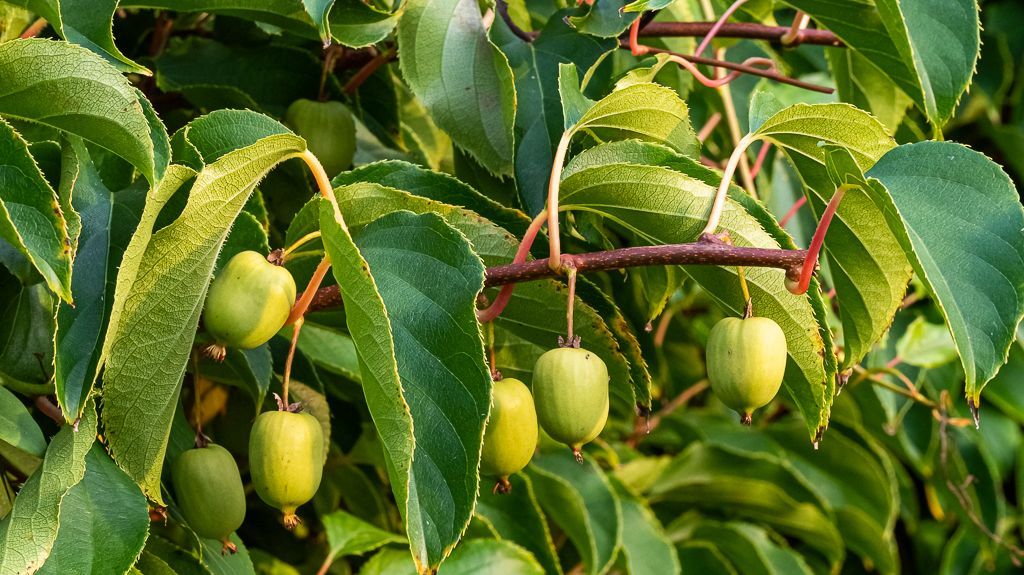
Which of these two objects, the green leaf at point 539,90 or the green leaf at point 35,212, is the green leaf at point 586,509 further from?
the green leaf at point 35,212

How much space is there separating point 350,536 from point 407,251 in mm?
471

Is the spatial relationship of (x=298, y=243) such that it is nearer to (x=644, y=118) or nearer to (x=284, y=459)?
(x=284, y=459)

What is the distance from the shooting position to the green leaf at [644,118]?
76 cm

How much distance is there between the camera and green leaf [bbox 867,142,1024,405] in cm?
61

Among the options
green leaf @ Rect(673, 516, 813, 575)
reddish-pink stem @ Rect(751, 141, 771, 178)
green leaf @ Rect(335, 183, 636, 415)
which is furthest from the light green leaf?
green leaf @ Rect(335, 183, 636, 415)

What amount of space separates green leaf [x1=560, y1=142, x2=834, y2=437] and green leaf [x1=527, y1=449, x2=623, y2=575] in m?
0.49

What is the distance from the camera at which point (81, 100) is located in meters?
0.60

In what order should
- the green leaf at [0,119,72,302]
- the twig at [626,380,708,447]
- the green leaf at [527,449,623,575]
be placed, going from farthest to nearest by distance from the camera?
the twig at [626,380,708,447] < the green leaf at [527,449,623,575] < the green leaf at [0,119,72,302]

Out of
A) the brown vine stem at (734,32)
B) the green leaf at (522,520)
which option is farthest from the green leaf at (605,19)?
the green leaf at (522,520)

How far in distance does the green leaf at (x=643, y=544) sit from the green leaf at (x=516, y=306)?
0.52m

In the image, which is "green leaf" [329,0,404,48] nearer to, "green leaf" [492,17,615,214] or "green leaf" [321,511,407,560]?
"green leaf" [492,17,615,214]

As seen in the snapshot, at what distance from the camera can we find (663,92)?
2.58 feet

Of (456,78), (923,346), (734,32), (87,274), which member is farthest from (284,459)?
(923,346)

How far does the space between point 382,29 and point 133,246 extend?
0.32 metres
